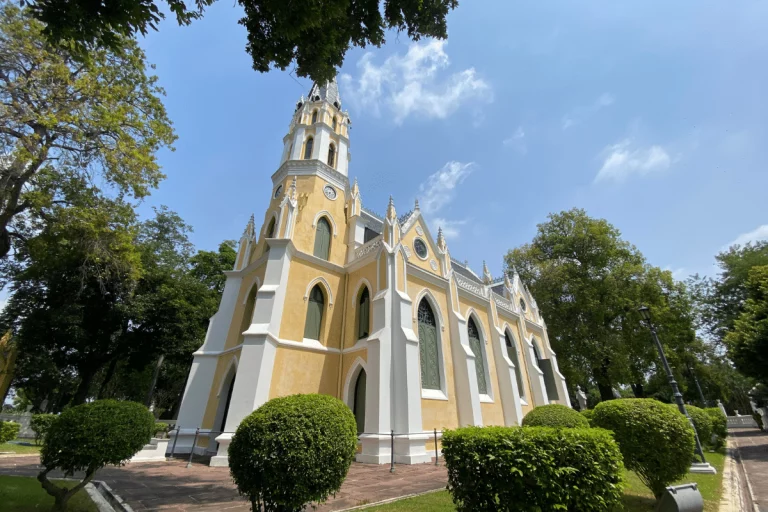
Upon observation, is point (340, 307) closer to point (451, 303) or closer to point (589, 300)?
point (451, 303)

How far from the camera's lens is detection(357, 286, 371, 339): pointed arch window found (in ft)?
46.4

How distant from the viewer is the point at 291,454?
13.4 feet

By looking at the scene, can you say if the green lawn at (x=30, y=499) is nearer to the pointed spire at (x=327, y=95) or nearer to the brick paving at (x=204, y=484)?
the brick paving at (x=204, y=484)

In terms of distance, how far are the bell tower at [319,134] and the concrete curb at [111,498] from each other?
14941 mm

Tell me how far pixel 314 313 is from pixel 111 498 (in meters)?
8.72

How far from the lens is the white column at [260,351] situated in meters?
10.7

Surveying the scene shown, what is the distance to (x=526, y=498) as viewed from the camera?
11.5ft

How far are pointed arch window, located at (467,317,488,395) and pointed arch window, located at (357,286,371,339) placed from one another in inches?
228

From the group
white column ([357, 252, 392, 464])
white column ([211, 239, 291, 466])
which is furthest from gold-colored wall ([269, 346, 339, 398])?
white column ([357, 252, 392, 464])

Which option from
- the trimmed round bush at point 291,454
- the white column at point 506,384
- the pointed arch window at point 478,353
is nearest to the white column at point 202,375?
the trimmed round bush at point 291,454

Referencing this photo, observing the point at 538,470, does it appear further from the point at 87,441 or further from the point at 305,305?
the point at 305,305

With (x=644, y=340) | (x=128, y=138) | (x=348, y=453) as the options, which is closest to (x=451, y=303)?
(x=348, y=453)

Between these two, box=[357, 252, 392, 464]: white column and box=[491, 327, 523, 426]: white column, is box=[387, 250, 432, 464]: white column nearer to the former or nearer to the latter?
box=[357, 252, 392, 464]: white column

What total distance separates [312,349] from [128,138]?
34.0 feet
